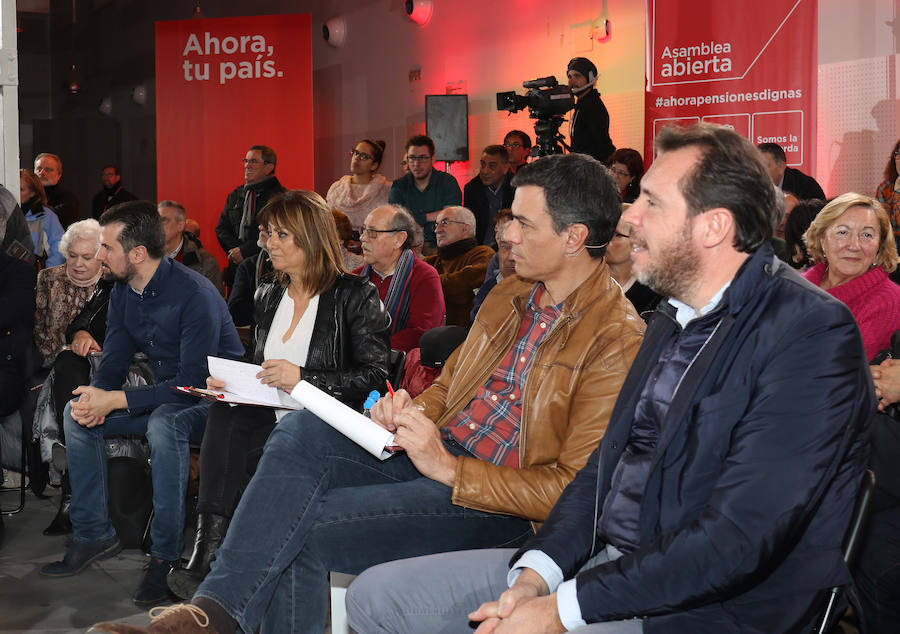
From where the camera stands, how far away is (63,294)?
4.30 m

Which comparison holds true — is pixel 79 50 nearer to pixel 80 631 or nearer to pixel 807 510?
pixel 80 631

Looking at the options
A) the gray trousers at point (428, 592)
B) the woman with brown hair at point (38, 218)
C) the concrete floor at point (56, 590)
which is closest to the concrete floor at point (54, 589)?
the concrete floor at point (56, 590)

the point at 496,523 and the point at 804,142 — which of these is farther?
the point at 804,142

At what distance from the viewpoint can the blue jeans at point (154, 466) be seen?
10.5 feet

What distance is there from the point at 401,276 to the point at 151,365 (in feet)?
4.13

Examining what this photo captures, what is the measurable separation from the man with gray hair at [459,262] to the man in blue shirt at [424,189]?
128 cm

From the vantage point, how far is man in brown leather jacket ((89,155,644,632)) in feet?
6.52

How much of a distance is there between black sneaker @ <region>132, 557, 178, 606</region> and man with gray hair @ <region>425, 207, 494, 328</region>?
2.11 m

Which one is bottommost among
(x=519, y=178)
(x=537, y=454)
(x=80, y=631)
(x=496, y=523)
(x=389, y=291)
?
(x=80, y=631)

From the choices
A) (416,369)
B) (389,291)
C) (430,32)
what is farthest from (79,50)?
(416,369)

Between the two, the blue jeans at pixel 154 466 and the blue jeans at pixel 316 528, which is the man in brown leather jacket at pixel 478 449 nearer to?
the blue jeans at pixel 316 528

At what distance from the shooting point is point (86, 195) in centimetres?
1194

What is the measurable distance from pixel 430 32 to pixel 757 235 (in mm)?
7700

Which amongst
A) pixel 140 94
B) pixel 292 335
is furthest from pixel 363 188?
pixel 140 94
